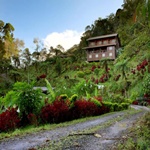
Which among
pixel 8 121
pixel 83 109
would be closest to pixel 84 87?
pixel 83 109

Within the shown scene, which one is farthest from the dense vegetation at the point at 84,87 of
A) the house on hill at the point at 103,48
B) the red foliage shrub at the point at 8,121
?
the house on hill at the point at 103,48

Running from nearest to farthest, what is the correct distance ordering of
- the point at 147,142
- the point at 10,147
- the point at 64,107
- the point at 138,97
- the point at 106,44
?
the point at 147,142
the point at 10,147
the point at 64,107
the point at 138,97
the point at 106,44

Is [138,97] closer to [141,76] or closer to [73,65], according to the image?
[141,76]

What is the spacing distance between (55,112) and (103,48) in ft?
96.7

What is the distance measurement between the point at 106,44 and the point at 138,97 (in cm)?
2086

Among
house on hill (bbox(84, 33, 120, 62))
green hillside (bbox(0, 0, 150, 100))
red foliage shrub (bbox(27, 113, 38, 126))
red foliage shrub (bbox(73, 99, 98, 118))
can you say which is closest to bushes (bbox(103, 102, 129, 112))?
green hillside (bbox(0, 0, 150, 100))

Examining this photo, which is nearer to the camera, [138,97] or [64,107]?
[64,107]

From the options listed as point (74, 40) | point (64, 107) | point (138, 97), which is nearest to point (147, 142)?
point (64, 107)

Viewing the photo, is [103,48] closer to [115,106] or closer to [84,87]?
[84,87]

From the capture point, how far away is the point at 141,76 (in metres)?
16.9

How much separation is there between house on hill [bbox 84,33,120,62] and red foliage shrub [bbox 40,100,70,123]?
26.3m

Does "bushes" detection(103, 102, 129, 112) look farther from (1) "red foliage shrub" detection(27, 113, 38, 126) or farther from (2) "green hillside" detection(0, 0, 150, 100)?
(1) "red foliage shrub" detection(27, 113, 38, 126)

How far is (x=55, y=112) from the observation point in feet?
22.5

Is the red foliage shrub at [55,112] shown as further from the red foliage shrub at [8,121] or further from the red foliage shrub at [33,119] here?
the red foliage shrub at [8,121]
